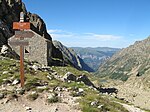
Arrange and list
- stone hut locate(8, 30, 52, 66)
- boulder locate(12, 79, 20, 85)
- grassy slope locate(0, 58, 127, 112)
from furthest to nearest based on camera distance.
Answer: stone hut locate(8, 30, 52, 66), boulder locate(12, 79, 20, 85), grassy slope locate(0, 58, 127, 112)

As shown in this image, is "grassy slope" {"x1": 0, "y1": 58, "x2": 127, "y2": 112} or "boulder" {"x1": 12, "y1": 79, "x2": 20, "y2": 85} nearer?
"grassy slope" {"x1": 0, "y1": 58, "x2": 127, "y2": 112}

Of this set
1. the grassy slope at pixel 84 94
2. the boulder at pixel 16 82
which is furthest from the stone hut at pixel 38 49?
the boulder at pixel 16 82

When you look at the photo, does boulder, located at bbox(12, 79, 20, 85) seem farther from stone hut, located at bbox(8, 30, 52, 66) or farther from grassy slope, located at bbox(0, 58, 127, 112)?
stone hut, located at bbox(8, 30, 52, 66)

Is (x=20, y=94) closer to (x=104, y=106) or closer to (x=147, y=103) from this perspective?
(x=104, y=106)

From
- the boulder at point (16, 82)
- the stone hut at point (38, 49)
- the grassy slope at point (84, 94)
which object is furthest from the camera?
the stone hut at point (38, 49)

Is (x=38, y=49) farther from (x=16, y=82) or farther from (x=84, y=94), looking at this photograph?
(x=84, y=94)

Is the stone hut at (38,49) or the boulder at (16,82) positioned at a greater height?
the stone hut at (38,49)

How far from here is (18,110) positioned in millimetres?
17250

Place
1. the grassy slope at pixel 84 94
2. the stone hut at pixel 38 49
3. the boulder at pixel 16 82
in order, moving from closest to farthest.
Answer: the grassy slope at pixel 84 94
the boulder at pixel 16 82
the stone hut at pixel 38 49

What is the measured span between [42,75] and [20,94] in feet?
20.7

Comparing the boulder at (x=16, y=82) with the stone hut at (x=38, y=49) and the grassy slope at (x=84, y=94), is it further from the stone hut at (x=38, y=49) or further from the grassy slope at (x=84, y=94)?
the stone hut at (x=38, y=49)

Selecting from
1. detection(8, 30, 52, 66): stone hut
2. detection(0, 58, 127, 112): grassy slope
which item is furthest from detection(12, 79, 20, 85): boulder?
detection(8, 30, 52, 66): stone hut

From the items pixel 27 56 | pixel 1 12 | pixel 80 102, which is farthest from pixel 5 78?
pixel 1 12

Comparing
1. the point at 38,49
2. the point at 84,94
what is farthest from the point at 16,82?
the point at 38,49
